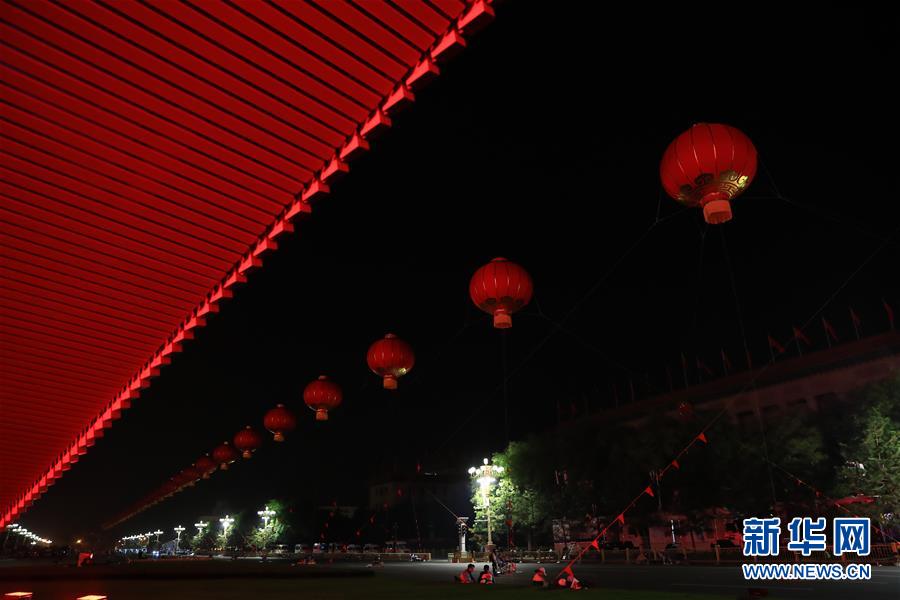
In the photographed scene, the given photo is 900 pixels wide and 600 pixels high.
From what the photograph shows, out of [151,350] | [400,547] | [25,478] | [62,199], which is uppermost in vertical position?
[62,199]

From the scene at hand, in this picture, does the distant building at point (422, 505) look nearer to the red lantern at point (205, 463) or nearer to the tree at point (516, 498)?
the tree at point (516, 498)

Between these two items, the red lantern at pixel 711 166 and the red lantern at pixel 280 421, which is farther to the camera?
the red lantern at pixel 280 421

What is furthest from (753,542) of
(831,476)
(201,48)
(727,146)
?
(831,476)

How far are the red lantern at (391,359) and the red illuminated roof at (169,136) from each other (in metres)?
3.88

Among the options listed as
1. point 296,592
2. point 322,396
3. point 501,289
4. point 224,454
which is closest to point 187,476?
point 224,454

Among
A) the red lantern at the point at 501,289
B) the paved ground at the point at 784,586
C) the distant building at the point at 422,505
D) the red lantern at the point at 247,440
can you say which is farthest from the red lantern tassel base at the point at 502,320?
the distant building at the point at 422,505

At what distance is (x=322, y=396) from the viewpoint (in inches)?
696

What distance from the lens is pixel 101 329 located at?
45.6ft

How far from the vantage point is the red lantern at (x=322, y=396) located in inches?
696

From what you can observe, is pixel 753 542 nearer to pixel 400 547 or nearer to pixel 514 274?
pixel 514 274

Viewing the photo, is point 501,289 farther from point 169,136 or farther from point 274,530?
point 274,530

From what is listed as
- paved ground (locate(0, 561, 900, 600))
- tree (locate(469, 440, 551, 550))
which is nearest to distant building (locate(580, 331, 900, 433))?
tree (locate(469, 440, 551, 550))

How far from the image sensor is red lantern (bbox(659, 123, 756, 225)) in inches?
341

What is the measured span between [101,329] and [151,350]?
4.38ft
